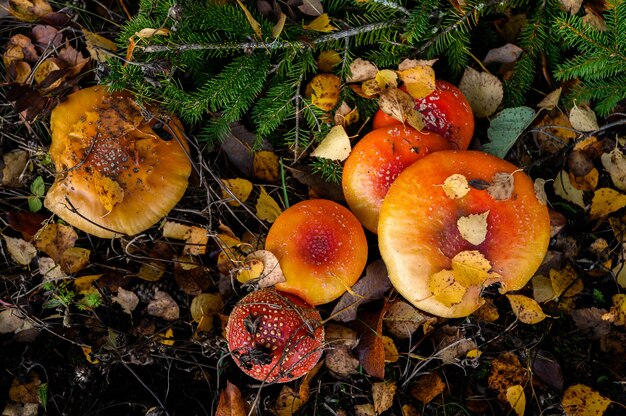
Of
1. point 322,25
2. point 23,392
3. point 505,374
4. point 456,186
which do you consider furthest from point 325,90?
point 23,392

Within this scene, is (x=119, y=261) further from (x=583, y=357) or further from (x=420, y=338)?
(x=583, y=357)

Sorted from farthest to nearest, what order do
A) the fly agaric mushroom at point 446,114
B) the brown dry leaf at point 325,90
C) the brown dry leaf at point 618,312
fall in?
the brown dry leaf at point 618,312
the brown dry leaf at point 325,90
the fly agaric mushroom at point 446,114

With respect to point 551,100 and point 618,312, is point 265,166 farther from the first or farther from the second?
point 618,312

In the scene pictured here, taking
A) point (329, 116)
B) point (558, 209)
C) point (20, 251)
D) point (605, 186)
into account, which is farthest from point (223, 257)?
point (605, 186)

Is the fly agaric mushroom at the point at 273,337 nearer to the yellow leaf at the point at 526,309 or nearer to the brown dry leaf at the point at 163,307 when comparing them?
the brown dry leaf at the point at 163,307

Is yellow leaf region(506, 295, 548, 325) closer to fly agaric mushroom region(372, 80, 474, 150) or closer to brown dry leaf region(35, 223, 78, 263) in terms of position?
fly agaric mushroom region(372, 80, 474, 150)

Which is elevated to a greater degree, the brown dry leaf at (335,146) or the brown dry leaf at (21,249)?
the brown dry leaf at (335,146)

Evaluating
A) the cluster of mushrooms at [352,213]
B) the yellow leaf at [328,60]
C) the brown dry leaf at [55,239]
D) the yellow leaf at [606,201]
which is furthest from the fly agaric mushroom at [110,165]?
the yellow leaf at [606,201]
